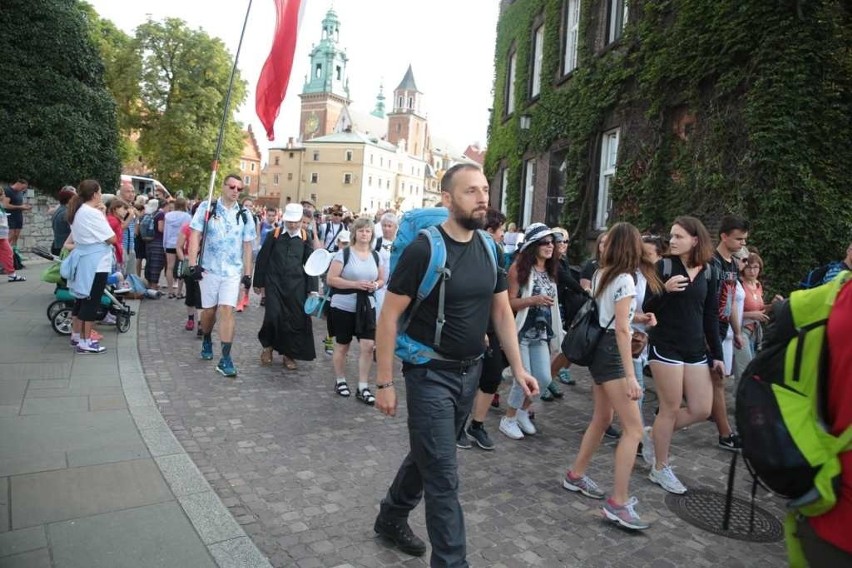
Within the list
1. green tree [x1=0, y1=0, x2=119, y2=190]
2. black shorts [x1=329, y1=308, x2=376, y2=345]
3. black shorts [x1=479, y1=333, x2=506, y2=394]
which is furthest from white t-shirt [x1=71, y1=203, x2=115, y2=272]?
green tree [x1=0, y1=0, x2=119, y2=190]

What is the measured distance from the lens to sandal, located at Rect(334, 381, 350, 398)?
650cm

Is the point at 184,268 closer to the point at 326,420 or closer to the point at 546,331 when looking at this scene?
the point at 326,420

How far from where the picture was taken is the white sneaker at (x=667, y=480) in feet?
14.8

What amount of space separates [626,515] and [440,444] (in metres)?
1.65

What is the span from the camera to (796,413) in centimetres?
165

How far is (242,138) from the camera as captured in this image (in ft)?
149

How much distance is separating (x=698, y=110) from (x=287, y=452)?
888 cm

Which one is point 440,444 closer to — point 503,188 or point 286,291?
point 286,291

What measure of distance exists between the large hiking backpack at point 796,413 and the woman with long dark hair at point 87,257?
718 centimetres

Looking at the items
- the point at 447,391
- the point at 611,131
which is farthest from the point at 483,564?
the point at 611,131

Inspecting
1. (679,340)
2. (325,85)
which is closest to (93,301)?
(679,340)

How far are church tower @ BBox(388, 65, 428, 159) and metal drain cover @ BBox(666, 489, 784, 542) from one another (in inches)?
4727

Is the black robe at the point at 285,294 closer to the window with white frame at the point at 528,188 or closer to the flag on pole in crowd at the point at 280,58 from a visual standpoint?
the flag on pole in crowd at the point at 280,58

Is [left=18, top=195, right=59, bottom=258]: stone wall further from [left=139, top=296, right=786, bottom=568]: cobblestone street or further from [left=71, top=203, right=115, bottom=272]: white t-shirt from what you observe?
[left=139, top=296, right=786, bottom=568]: cobblestone street
